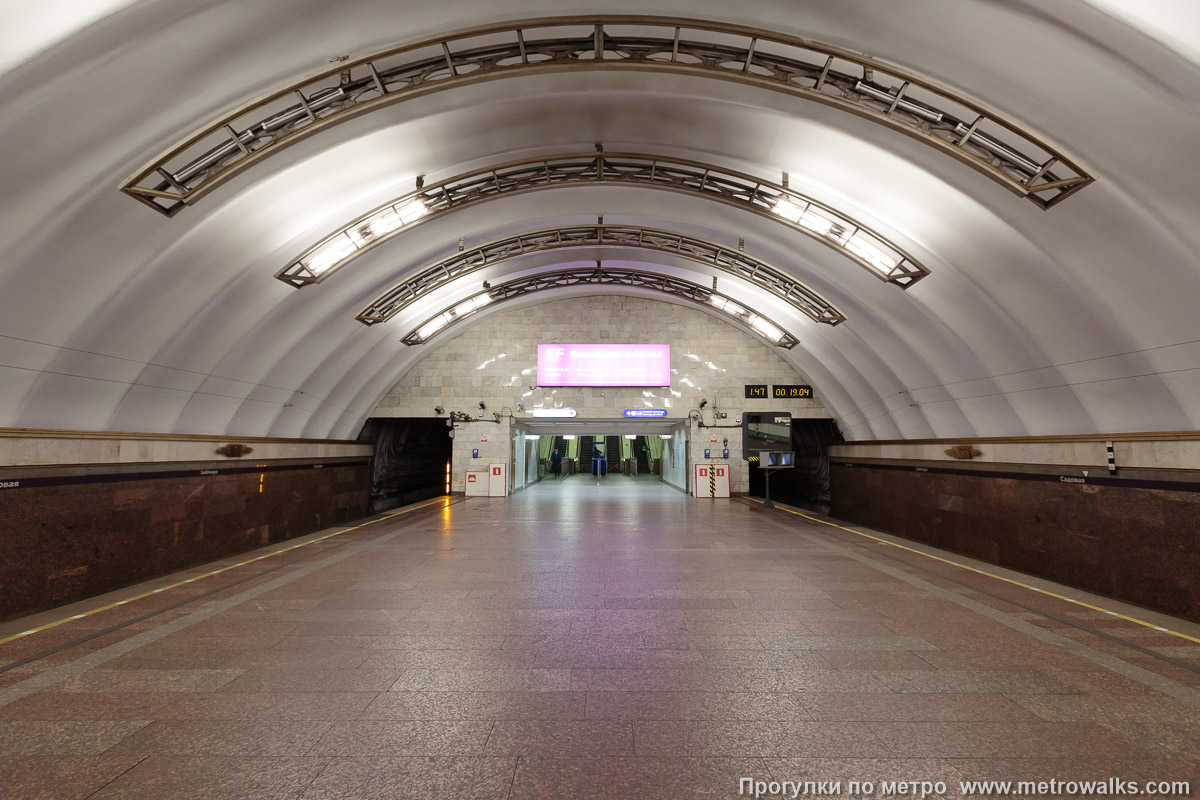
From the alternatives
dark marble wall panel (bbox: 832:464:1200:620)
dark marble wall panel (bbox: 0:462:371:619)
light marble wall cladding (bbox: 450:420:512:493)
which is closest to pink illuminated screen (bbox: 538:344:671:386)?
light marble wall cladding (bbox: 450:420:512:493)

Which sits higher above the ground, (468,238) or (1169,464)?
(468,238)

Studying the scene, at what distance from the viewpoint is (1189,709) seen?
3.79 m

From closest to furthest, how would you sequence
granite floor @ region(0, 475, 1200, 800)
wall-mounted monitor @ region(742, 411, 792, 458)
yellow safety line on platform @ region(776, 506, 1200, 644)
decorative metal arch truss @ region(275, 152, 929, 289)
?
granite floor @ region(0, 475, 1200, 800)
yellow safety line on platform @ region(776, 506, 1200, 644)
decorative metal arch truss @ region(275, 152, 929, 289)
wall-mounted monitor @ region(742, 411, 792, 458)

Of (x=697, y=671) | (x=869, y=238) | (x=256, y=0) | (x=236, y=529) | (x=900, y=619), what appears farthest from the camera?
(x=236, y=529)

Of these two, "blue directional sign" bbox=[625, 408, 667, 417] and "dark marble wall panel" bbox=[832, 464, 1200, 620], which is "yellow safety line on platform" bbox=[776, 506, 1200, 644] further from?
"blue directional sign" bbox=[625, 408, 667, 417]

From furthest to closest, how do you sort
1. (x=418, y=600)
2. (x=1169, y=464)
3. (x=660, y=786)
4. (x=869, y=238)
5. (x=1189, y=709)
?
(x=869, y=238) → (x=1169, y=464) → (x=418, y=600) → (x=1189, y=709) → (x=660, y=786)

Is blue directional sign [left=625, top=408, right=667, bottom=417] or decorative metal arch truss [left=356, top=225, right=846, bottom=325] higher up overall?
decorative metal arch truss [left=356, top=225, right=846, bottom=325]

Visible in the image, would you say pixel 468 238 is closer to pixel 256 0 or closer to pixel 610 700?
pixel 256 0

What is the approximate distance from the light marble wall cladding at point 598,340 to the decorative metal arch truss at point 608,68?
13.4m

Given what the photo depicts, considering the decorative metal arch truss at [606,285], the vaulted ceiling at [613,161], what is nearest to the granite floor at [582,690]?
the vaulted ceiling at [613,161]

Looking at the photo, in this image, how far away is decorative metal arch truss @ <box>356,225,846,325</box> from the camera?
13586mm

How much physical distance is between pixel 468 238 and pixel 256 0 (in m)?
8.01

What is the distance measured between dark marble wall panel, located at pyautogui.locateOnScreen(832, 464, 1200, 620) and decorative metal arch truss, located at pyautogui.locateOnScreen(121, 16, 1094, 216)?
14.8 ft

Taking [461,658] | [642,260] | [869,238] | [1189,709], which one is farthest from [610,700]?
[642,260]
